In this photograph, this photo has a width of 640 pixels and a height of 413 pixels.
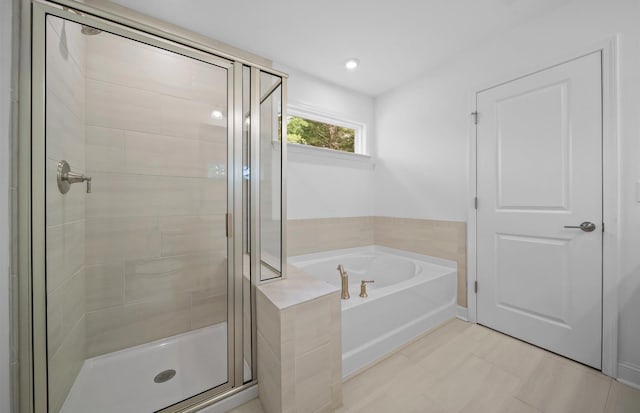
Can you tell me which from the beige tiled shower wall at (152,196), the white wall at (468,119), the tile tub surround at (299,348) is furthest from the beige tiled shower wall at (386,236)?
the tile tub surround at (299,348)

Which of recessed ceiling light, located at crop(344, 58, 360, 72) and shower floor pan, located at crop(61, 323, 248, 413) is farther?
recessed ceiling light, located at crop(344, 58, 360, 72)

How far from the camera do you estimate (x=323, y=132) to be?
272 centimetres

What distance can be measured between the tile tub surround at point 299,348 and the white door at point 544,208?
1507 millimetres

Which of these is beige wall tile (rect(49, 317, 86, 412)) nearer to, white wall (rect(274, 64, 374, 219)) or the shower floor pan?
the shower floor pan

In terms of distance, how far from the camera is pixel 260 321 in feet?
4.31

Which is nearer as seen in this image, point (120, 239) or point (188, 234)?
point (120, 239)

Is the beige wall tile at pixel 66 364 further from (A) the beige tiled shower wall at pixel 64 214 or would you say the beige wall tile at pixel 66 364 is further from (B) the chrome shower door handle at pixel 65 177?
(B) the chrome shower door handle at pixel 65 177

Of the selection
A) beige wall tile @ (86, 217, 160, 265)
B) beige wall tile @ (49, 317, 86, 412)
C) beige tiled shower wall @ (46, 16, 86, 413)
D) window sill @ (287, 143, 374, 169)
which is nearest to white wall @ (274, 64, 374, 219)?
window sill @ (287, 143, 374, 169)

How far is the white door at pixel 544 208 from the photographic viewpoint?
1.55 m

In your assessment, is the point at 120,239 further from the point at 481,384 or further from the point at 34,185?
the point at 481,384

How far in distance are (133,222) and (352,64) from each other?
2180mm

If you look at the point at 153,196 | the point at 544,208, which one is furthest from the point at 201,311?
the point at 544,208

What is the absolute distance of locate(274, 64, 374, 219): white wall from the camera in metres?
2.42

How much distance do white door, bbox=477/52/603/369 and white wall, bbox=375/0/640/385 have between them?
4.0 inches
